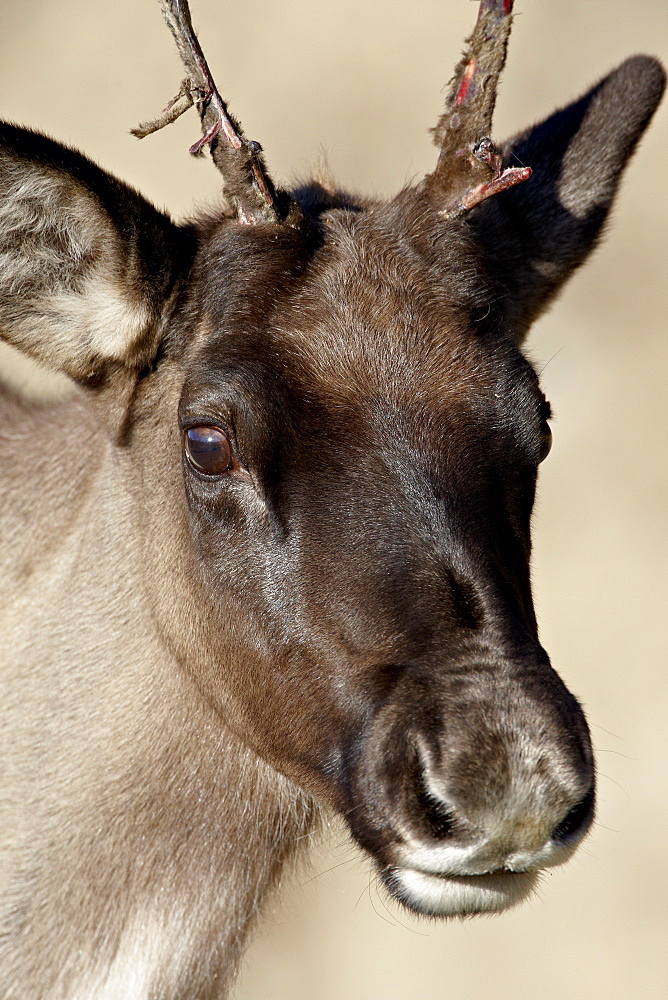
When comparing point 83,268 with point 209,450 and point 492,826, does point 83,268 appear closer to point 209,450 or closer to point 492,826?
point 209,450

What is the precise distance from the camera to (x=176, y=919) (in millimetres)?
4812

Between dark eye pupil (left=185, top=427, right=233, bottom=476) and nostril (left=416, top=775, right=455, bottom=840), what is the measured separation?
146 centimetres

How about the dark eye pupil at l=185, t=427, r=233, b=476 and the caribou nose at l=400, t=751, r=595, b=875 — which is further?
the dark eye pupil at l=185, t=427, r=233, b=476

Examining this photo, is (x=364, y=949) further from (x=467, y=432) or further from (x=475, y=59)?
(x=475, y=59)

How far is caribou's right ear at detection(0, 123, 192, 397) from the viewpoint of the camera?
434 cm

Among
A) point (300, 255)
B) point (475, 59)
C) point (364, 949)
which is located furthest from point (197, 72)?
point (364, 949)

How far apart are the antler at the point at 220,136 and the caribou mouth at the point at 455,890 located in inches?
106

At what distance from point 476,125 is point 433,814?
2890 mm

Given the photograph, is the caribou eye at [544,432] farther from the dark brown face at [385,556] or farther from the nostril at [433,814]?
the nostril at [433,814]

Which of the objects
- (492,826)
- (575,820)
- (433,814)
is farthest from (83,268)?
(575,820)

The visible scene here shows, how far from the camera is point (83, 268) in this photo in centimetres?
461

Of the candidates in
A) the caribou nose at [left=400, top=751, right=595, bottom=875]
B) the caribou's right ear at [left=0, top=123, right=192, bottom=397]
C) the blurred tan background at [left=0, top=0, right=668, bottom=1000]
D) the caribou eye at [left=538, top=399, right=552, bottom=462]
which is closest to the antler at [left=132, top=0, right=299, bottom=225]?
the caribou's right ear at [left=0, top=123, right=192, bottom=397]

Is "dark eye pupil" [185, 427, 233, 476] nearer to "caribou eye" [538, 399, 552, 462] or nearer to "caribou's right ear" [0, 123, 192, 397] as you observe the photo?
"caribou's right ear" [0, 123, 192, 397]

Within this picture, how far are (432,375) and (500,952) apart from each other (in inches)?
317
